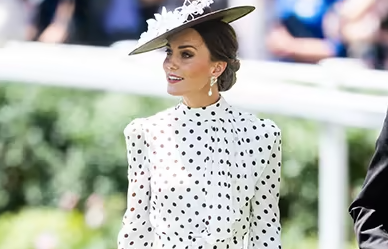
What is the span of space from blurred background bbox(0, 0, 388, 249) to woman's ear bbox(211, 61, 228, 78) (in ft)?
1.83

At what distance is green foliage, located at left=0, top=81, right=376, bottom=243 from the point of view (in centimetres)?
428

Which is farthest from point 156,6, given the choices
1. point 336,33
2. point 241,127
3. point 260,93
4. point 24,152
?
point 241,127

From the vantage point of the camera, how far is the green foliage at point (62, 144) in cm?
428

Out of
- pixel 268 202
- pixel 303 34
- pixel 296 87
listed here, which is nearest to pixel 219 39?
pixel 268 202

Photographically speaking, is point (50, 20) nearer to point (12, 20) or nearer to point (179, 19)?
point (12, 20)

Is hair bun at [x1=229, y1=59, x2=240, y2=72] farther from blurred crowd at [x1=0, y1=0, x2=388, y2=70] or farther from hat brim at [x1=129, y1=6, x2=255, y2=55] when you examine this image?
blurred crowd at [x1=0, y1=0, x2=388, y2=70]

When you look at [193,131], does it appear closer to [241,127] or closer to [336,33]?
[241,127]

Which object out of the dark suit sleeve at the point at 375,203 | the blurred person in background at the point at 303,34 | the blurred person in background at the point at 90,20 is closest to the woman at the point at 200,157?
the dark suit sleeve at the point at 375,203

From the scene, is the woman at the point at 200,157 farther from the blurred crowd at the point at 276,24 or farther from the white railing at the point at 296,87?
the blurred crowd at the point at 276,24

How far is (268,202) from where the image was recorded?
250cm

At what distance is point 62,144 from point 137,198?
2.10 m

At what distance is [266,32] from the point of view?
5.52 m

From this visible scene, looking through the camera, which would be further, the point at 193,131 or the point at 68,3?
the point at 68,3

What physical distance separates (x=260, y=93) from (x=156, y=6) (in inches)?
109
